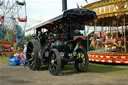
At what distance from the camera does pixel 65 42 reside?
703 cm

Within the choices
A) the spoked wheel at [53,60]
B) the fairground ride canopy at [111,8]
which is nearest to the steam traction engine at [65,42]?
the spoked wheel at [53,60]

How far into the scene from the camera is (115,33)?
14.7 m

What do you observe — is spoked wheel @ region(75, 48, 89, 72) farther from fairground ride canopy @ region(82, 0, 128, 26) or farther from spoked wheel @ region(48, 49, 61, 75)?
fairground ride canopy @ region(82, 0, 128, 26)

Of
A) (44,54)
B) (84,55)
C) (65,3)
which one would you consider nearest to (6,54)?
(65,3)

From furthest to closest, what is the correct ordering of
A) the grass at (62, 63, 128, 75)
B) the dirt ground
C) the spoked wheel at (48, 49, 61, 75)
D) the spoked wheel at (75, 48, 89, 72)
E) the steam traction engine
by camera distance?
the spoked wheel at (75, 48, 89, 72) → the grass at (62, 63, 128, 75) → the steam traction engine → the spoked wheel at (48, 49, 61, 75) → the dirt ground

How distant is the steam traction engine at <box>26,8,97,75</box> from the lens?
6852 millimetres

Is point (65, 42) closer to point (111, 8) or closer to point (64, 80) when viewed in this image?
point (64, 80)

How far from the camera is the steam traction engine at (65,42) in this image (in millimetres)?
6852

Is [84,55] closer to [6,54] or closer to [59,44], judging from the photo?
[59,44]

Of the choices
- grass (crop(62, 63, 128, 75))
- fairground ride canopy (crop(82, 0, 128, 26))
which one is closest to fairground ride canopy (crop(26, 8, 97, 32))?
grass (crop(62, 63, 128, 75))

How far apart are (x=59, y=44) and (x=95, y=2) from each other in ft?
20.6

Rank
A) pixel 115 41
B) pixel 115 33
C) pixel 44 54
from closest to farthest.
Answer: pixel 44 54 < pixel 115 41 < pixel 115 33

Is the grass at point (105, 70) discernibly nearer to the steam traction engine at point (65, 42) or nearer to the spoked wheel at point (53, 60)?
the steam traction engine at point (65, 42)

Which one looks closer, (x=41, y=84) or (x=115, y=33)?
(x=41, y=84)
